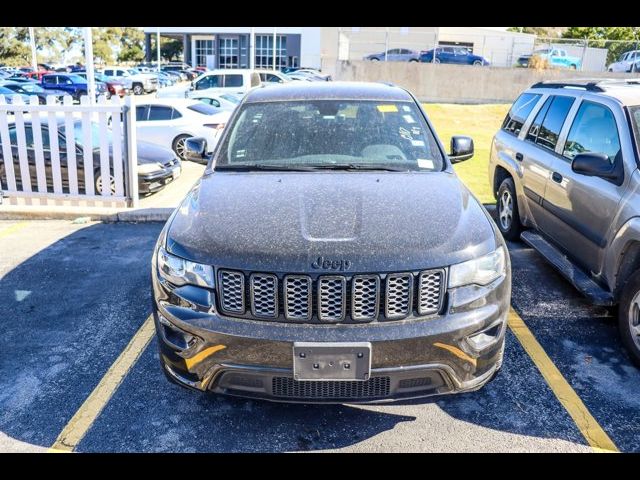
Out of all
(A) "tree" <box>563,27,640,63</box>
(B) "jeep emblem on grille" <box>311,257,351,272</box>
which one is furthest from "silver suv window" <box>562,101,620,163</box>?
(A) "tree" <box>563,27,640,63</box>

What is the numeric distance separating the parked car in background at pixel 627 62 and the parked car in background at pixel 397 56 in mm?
10860

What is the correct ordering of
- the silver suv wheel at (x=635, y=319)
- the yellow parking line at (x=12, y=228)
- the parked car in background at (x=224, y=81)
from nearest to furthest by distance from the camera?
1. the silver suv wheel at (x=635, y=319)
2. the yellow parking line at (x=12, y=228)
3. the parked car in background at (x=224, y=81)

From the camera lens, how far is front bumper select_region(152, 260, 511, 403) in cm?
260

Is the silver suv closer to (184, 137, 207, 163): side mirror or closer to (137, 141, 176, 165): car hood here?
(184, 137, 207, 163): side mirror

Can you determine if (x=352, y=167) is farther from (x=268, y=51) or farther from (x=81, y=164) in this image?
(x=268, y=51)

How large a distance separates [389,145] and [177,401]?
A: 2.23 m

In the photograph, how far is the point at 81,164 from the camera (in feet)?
25.8

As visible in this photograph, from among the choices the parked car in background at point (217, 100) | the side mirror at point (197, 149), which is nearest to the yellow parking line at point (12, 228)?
the side mirror at point (197, 149)

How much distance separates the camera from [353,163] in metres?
3.83

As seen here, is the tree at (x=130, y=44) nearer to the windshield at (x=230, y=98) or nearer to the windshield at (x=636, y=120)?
the windshield at (x=230, y=98)

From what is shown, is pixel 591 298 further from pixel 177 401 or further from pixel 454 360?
pixel 177 401

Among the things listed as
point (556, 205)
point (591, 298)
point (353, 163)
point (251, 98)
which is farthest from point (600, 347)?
point (251, 98)

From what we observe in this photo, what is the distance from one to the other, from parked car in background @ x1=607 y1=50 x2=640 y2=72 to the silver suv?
29010mm

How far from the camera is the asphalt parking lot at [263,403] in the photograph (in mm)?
2953
